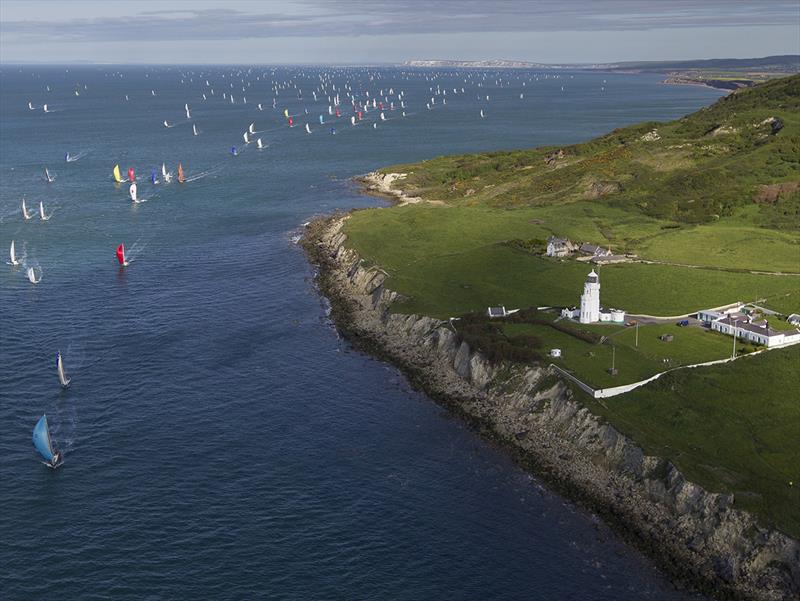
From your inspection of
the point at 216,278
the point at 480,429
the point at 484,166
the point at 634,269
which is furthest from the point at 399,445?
the point at 484,166

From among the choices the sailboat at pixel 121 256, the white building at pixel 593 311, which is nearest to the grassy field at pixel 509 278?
the white building at pixel 593 311

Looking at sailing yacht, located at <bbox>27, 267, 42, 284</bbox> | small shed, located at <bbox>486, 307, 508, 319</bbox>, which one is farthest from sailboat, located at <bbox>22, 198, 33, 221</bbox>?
small shed, located at <bbox>486, 307, 508, 319</bbox>

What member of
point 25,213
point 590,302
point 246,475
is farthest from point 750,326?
point 25,213

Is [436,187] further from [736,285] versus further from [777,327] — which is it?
[777,327]

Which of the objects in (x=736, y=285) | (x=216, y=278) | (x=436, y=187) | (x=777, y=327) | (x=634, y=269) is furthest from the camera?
(x=436, y=187)

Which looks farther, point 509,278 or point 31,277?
point 31,277

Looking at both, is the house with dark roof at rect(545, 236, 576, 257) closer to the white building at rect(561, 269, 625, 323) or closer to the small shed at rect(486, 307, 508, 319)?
the small shed at rect(486, 307, 508, 319)

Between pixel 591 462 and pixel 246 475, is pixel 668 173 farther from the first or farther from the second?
pixel 246 475
